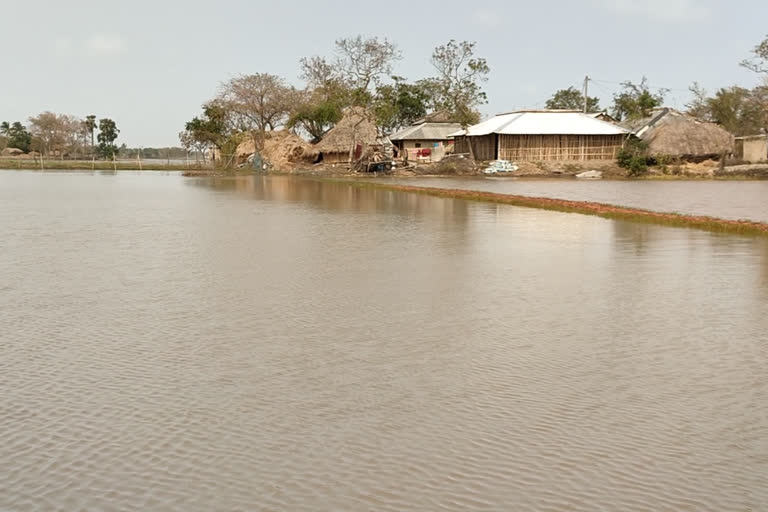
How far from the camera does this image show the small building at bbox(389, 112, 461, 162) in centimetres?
6300

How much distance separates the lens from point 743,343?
7.14 metres

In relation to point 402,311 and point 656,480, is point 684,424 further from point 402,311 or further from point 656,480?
point 402,311

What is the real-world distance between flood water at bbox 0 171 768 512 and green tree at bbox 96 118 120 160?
316ft

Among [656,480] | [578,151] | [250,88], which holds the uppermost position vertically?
[250,88]

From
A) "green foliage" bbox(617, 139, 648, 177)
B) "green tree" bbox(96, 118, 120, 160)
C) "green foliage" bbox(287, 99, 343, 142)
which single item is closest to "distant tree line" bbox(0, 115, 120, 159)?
"green tree" bbox(96, 118, 120, 160)

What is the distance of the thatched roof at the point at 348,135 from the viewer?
6119cm

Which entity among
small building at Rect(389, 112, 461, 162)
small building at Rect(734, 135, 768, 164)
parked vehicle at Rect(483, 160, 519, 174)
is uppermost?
small building at Rect(389, 112, 461, 162)

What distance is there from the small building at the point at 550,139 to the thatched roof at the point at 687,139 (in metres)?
2.50

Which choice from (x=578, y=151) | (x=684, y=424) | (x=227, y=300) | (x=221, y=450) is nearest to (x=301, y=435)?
(x=221, y=450)

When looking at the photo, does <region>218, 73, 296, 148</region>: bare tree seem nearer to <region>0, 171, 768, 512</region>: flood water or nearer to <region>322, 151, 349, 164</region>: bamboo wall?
<region>322, 151, 349, 164</region>: bamboo wall

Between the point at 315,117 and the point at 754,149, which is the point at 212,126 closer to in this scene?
the point at 315,117

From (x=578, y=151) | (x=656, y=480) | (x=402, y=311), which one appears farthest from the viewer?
(x=578, y=151)

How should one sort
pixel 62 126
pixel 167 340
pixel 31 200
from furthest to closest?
pixel 62 126 < pixel 31 200 < pixel 167 340

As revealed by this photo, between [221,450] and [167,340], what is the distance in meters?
2.74
